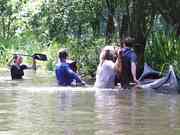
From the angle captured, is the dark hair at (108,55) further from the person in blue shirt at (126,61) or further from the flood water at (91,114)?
the flood water at (91,114)

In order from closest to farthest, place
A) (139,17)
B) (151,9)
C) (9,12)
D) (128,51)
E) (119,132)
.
Answer: (119,132) → (128,51) → (139,17) → (151,9) → (9,12)

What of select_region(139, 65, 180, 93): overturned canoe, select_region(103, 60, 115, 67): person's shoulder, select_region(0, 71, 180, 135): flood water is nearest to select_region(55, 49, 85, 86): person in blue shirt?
select_region(103, 60, 115, 67): person's shoulder

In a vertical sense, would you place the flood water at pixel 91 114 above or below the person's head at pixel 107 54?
below

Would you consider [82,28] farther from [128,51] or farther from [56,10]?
[128,51]

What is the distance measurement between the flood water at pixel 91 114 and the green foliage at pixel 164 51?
3.35 m

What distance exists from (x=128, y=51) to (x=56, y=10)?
1752 cm

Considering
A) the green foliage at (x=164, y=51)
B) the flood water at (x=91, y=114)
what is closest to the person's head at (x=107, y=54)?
the flood water at (x=91, y=114)

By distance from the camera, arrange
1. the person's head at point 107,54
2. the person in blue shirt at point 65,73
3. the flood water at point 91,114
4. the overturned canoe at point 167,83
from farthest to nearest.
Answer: the person in blue shirt at point 65,73
the overturned canoe at point 167,83
the person's head at point 107,54
the flood water at point 91,114

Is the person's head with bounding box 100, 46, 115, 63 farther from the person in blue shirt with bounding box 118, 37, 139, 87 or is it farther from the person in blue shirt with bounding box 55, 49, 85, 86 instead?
the person in blue shirt with bounding box 55, 49, 85, 86

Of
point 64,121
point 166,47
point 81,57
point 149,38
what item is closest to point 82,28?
point 81,57

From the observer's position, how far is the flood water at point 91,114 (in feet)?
27.6

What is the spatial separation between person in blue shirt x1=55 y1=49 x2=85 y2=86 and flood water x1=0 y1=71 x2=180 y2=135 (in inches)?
70.5

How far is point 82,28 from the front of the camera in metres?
34.5

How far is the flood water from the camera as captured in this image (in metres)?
8.41
